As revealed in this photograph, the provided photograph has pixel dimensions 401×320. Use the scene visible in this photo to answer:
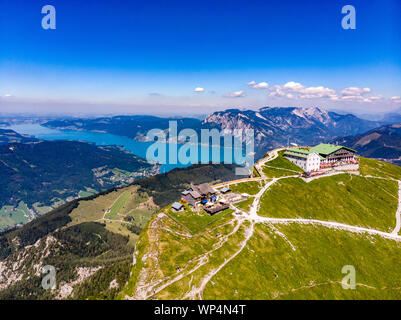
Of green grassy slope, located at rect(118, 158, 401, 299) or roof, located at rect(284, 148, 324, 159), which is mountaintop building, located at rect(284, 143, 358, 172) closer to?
roof, located at rect(284, 148, 324, 159)

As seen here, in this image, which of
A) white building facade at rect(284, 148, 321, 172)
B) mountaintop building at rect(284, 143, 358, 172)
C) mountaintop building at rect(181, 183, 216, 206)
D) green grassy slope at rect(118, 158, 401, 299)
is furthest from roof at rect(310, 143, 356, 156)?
mountaintop building at rect(181, 183, 216, 206)

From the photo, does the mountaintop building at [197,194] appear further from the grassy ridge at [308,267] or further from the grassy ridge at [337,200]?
the grassy ridge at [337,200]

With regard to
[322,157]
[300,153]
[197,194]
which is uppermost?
[300,153]

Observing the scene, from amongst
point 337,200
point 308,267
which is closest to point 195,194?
point 308,267

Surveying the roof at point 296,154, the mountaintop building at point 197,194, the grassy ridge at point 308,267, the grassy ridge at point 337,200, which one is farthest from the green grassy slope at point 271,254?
the roof at point 296,154

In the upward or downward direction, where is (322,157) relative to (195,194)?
upward

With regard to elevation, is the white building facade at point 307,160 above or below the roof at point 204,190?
above

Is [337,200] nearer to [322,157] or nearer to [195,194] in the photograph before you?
[322,157]
